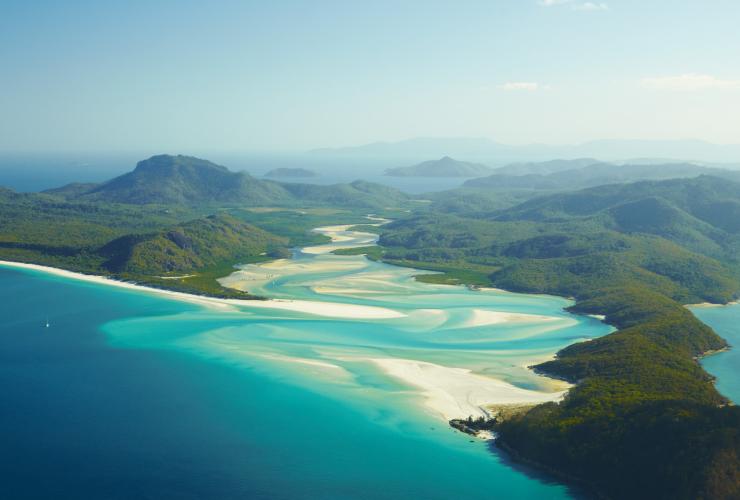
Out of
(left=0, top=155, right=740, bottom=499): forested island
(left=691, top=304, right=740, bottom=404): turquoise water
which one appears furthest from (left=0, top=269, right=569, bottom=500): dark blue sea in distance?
(left=691, top=304, right=740, bottom=404): turquoise water

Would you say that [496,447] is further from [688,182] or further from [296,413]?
[688,182]

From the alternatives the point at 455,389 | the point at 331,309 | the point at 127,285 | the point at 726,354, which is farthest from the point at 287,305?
the point at 726,354

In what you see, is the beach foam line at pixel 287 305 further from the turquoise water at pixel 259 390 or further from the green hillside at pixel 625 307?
the green hillside at pixel 625 307

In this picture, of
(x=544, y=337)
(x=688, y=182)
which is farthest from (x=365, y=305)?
(x=688, y=182)

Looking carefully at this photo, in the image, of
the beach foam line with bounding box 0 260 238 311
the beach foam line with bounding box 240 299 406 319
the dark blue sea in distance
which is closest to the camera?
the dark blue sea in distance

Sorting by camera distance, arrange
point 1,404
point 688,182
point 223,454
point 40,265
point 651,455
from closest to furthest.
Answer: point 651,455
point 223,454
point 1,404
point 40,265
point 688,182

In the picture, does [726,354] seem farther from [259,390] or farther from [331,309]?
[259,390]

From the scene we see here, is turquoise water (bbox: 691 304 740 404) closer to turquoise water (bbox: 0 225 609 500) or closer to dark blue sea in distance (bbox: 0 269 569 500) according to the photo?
turquoise water (bbox: 0 225 609 500)
